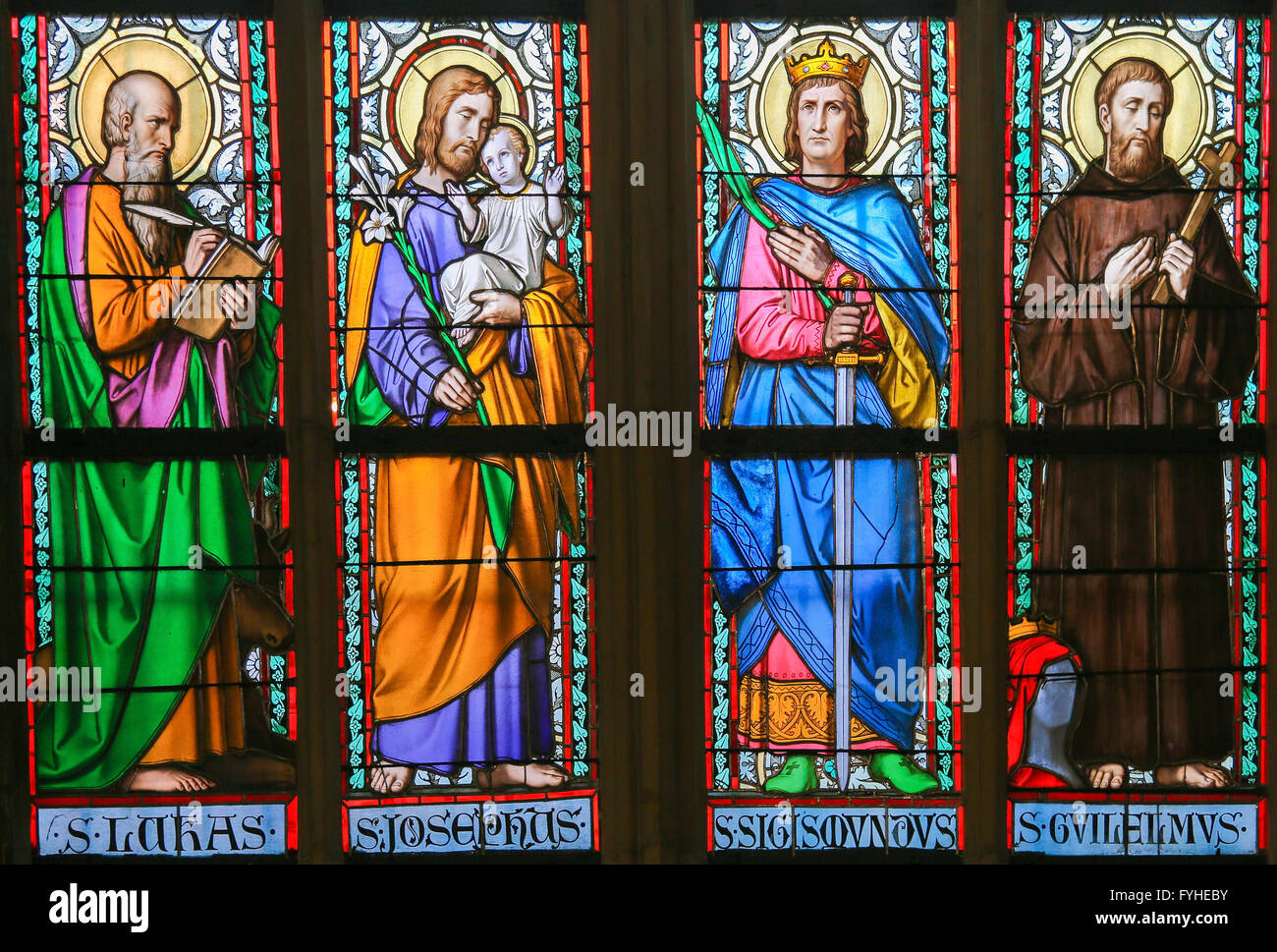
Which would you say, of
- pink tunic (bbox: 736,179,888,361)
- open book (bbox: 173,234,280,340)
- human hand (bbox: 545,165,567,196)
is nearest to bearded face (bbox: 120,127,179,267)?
open book (bbox: 173,234,280,340)

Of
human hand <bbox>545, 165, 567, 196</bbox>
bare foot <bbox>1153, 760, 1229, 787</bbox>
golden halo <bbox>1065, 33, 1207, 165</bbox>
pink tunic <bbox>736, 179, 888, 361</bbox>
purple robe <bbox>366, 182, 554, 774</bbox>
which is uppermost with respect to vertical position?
golden halo <bbox>1065, 33, 1207, 165</bbox>

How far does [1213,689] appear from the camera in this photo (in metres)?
3.84

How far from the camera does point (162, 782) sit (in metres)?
3.73

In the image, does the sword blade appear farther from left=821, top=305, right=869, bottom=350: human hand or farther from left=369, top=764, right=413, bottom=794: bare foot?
left=369, top=764, right=413, bottom=794: bare foot

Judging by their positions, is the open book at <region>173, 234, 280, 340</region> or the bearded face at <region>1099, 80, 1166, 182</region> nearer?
the open book at <region>173, 234, 280, 340</region>

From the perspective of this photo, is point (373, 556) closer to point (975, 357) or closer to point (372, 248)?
point (372, 248)

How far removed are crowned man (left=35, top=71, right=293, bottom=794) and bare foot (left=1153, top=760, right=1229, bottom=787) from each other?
2700 mm

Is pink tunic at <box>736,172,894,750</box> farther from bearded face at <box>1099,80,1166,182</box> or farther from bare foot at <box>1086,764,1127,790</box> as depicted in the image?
bearded face at <box>1099,80,1166,182</box>

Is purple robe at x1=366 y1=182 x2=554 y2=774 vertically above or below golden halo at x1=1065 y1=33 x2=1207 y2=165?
below

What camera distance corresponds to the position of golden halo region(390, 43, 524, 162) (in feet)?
12.5

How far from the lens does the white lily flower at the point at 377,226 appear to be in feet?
12.4

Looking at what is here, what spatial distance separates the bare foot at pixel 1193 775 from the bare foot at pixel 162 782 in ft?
9.65

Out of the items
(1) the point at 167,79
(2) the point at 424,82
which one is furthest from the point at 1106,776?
(1) the point at 167,79

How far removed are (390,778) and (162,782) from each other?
0.68 meters
